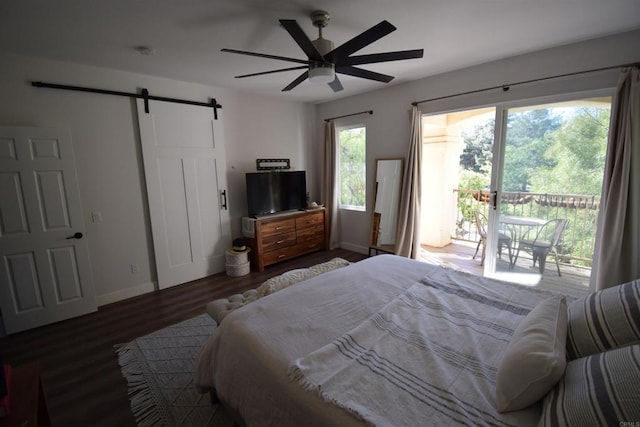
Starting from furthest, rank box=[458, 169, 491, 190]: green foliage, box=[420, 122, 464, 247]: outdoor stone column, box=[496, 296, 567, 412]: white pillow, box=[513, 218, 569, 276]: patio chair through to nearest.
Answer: box=[458, 169, 491, 190]: green foliage
box=[420, 122, 464, 247]: outdoor stone column
box=[513, 218, 569, 276]: patio chair
box=[496, 296, 567, 412]: white pillow

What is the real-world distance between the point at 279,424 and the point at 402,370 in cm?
54

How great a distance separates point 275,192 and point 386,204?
1776 mm

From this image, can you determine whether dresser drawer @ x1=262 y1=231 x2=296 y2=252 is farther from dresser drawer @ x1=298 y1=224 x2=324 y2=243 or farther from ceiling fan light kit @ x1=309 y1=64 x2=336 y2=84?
ceiling fan light kit @ x1=309 y1=64 x2=336 y2=84

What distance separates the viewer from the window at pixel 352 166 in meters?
4.73

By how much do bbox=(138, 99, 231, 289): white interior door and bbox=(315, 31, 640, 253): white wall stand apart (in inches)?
82.6

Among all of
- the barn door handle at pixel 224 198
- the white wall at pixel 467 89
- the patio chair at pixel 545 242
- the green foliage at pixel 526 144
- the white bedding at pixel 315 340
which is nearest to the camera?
the white bedding at pixel 315 340

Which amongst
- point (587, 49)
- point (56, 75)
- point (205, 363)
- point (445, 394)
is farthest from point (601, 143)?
point (56, 75)

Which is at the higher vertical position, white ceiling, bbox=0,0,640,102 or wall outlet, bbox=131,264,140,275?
white ceiling, bbox=0,0,640,102

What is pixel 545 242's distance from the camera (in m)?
3.13

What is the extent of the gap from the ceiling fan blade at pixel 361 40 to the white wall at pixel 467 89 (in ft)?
4.85

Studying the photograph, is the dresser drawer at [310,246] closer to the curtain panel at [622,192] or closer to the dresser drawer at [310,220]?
the dresser drawer at [310,220]

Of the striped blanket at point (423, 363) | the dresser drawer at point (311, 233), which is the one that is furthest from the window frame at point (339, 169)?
the striped blanket at point (423, 363)

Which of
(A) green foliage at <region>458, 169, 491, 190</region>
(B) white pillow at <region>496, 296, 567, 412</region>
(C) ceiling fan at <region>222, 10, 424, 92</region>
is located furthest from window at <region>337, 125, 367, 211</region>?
(B) white pillow at <region>496, 296, 567, 412</region>

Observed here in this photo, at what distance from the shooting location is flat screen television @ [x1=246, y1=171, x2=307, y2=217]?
13.5 feet
